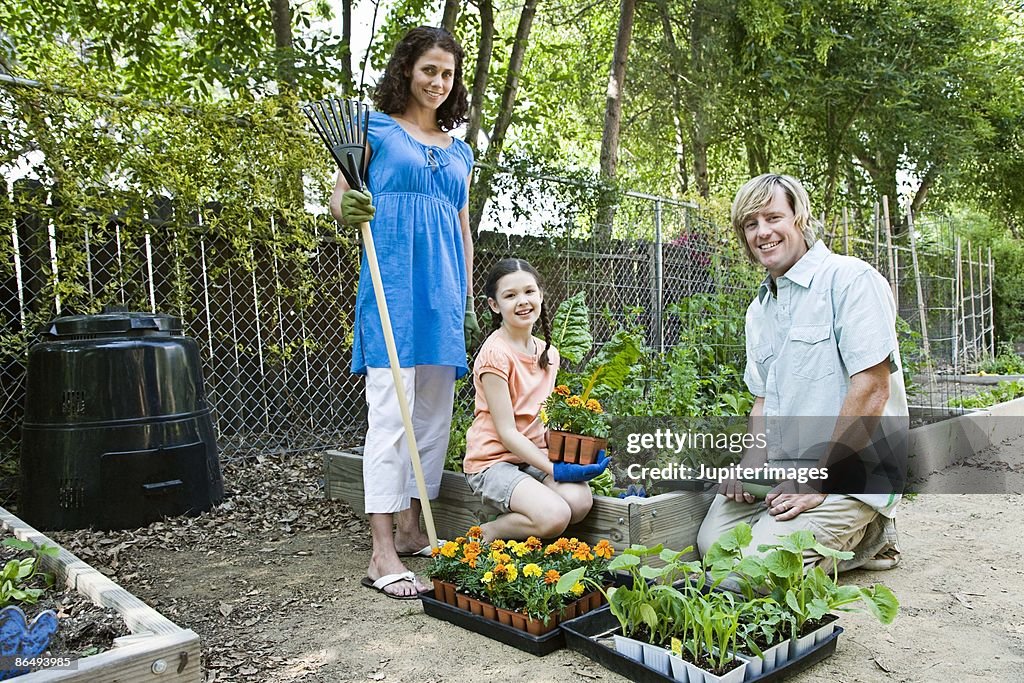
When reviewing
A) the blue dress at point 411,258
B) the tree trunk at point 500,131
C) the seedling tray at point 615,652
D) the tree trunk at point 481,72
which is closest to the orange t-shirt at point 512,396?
the blue dress at point 411,258

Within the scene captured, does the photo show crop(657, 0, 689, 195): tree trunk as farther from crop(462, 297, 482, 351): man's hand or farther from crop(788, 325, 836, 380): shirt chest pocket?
crop(788, 325, 836, 380): shirt chest pocket

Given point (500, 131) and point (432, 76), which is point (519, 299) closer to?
point (432, 76)

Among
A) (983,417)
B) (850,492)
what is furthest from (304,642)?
(983,417)

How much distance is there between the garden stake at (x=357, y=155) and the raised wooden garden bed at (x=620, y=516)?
0.37m

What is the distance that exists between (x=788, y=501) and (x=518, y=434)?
833 mm

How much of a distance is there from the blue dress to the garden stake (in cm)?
10

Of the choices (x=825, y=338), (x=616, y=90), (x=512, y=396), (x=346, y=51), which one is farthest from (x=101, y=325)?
(x=616, y=90)

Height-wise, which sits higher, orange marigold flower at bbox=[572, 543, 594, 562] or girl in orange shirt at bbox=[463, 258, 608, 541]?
girl in orange shirt at bbox=[463, 258, 608, 541]

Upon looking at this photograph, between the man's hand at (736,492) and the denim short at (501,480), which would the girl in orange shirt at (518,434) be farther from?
the man's hand at (736,492)

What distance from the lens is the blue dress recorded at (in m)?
2.56

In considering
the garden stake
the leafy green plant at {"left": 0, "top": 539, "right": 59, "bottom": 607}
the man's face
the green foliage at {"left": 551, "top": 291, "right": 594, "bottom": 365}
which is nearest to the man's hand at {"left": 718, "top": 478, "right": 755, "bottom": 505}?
the man's face

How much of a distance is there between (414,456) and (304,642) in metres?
0.62

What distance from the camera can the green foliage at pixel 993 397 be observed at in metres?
5.25

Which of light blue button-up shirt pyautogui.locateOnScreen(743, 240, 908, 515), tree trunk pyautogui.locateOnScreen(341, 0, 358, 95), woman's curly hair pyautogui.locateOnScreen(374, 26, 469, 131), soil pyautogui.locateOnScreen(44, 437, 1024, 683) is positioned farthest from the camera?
tree trunk pyautogui.locateOnScreen(341, 0, 358, 95)
